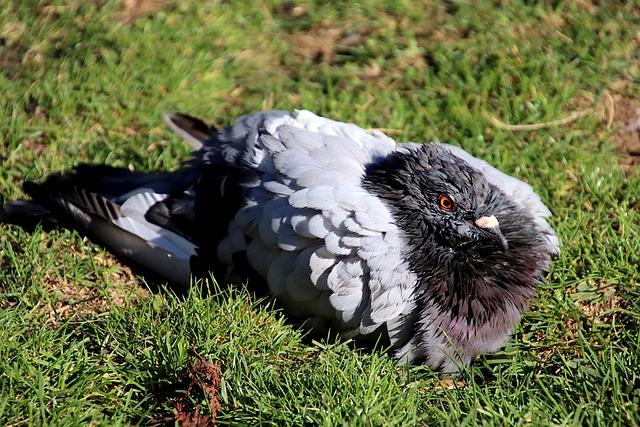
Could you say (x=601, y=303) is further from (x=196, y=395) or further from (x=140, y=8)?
(x=140, y=8)

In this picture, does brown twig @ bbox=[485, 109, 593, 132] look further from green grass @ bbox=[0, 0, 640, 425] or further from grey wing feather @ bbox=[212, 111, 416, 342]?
grey wing feather @ bbox=[212, 111, 416, 342]

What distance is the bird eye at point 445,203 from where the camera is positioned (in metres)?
4.67

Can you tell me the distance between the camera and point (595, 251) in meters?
5.00

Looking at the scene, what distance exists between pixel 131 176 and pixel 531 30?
10.2 ft

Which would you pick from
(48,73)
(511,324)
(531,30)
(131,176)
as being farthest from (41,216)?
(531,30)

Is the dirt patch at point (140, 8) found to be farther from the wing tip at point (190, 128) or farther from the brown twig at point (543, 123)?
the brown twig at point (543, 123)

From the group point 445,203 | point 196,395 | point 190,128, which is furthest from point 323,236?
point 190,128

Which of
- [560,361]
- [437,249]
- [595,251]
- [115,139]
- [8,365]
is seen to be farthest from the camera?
[115,139]

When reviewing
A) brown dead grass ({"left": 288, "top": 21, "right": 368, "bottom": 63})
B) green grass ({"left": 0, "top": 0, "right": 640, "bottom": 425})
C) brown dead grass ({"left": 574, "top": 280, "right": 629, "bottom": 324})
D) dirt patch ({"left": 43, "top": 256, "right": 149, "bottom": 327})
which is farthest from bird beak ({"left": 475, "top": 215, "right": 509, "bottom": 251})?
brown dead grass ({"left": 288, "top": 21, "right": 368, "bottom": 63})

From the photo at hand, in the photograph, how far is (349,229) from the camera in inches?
175

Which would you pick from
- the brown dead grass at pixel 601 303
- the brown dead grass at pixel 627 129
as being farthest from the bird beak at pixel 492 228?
the brown dead grass at pixel 627 129

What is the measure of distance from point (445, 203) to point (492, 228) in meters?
0.28

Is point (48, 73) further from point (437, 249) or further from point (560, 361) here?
point (560, 361)

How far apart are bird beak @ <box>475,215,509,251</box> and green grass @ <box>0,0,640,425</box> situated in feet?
1.43
